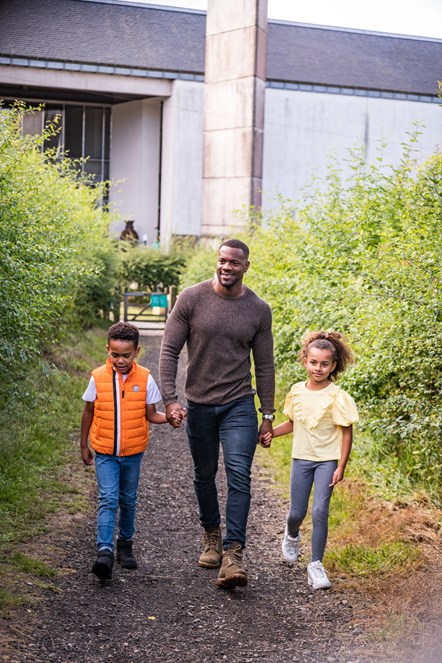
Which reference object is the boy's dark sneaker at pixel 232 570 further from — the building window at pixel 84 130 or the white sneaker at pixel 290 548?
the building window at pixel 84 130

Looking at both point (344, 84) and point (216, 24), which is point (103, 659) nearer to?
point (216, 24)

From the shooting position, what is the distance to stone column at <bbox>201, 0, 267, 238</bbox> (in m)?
26.5

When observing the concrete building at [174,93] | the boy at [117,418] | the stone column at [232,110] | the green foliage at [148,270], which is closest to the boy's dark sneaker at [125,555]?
the boy at [117,418]

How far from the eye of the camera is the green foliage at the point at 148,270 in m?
30.0

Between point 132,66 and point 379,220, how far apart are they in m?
29.9

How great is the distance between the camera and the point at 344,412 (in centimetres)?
537

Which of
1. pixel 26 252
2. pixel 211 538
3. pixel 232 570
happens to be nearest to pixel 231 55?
pixel 26 252

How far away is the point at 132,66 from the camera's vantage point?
3744cm

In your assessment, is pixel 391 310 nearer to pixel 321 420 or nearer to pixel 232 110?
pixel 321 420

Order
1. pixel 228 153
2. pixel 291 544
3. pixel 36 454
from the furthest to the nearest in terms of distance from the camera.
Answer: pixel 228 153 → pixel 36 454 → pixel 291 544

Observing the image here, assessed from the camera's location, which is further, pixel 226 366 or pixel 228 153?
pixel 228 153

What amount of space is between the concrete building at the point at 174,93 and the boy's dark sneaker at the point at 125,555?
2991 cm

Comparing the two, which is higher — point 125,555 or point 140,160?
point 140,160

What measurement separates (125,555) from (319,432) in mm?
1417
